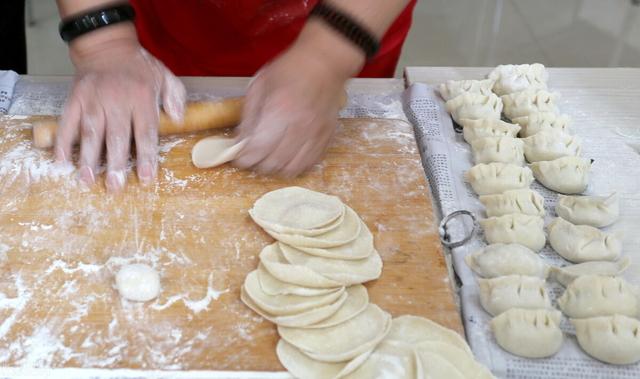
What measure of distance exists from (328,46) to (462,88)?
1.80ft

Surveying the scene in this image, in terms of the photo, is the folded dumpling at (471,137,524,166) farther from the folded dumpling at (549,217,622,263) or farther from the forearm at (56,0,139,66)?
the forearm at (56,0,139,66)

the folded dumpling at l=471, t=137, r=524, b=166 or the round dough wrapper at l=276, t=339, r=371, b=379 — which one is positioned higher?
the folded dumpling at l=471, t=137, r=524, b=166

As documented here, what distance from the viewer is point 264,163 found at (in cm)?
151

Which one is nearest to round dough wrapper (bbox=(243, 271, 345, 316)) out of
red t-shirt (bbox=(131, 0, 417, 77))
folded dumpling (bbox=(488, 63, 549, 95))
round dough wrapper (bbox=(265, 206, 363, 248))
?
round dough wrapper (bbox=(265, 206, 363, 248))

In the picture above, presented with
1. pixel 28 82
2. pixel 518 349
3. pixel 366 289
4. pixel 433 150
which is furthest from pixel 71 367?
pixel 28 82

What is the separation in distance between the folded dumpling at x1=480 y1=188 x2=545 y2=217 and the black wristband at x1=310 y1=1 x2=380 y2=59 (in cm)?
49

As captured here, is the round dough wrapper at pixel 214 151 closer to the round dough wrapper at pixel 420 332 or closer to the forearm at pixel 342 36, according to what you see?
the forearm at pixel 342 36

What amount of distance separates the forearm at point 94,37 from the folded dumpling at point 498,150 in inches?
37.3

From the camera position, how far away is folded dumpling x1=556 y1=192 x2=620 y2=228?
1512mm

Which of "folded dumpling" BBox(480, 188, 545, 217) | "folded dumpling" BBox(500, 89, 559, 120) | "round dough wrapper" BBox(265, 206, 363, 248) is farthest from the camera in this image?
"folded dumpling" BBox(500, 89, 559, 120)

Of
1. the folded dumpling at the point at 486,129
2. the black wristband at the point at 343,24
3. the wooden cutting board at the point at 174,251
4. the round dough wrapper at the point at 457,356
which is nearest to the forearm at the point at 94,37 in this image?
the wooden cutting board at the point at 174,251

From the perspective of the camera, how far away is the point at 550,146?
1709mm

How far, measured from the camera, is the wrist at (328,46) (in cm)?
156

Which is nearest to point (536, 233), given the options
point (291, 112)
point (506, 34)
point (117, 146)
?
point (291, 112)
